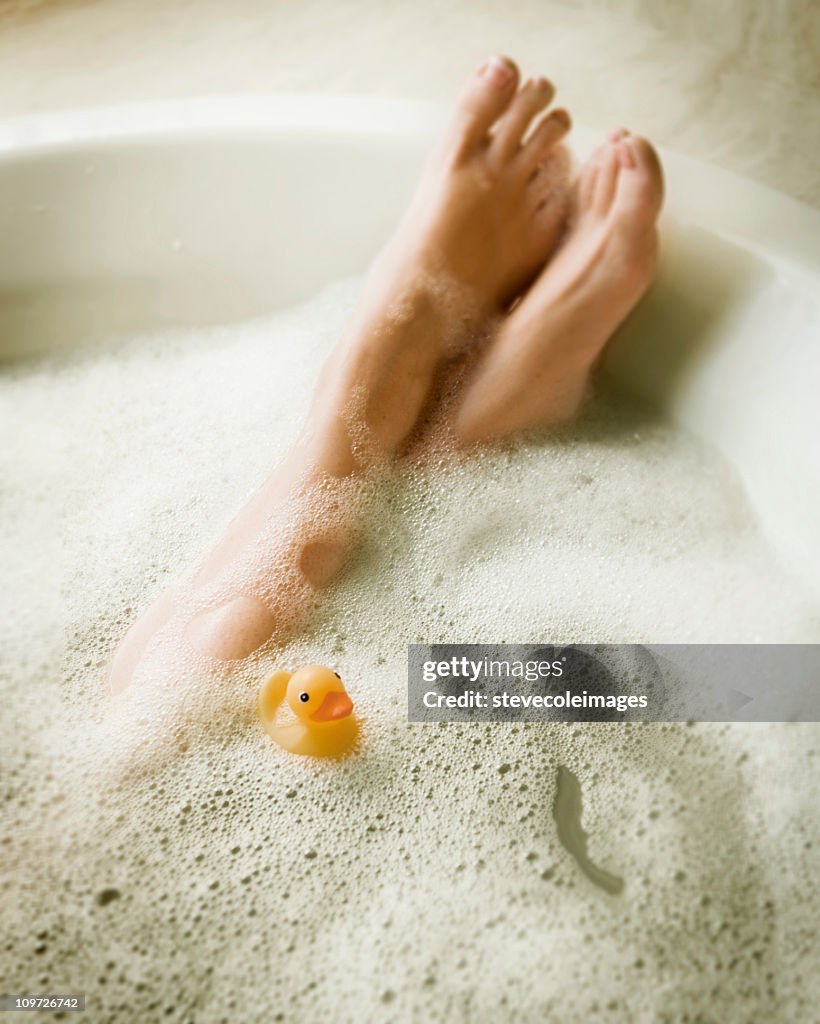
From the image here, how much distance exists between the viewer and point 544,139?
96cm

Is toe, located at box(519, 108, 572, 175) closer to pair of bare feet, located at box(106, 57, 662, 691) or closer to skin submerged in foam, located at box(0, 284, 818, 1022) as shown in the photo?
pair of bare feet, located at box(106, 57, 662, 691)

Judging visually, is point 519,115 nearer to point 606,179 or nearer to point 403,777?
point 606,179

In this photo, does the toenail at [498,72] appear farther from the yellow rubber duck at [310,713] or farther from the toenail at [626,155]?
→ the yellow rubber duck at [310,713]

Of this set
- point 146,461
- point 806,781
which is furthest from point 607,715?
point 146,461

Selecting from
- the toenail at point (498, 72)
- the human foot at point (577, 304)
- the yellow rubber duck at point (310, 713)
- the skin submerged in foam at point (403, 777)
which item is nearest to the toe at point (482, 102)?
the toenail at point (498, 72)

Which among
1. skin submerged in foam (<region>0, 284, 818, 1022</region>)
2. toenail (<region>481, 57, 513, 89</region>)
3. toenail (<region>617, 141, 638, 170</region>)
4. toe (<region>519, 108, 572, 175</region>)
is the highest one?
toenail (<region>481, 57, 513, 89</region>)

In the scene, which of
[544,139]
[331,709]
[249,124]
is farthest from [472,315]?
[331,709]

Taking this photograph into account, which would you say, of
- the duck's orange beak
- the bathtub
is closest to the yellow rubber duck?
the duck's orange beak

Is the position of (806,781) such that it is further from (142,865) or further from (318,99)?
(318,99)

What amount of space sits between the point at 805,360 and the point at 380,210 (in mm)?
484

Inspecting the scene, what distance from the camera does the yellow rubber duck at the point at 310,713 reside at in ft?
2.37

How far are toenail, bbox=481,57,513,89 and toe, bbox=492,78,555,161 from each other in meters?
0.02

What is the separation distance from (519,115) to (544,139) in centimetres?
4

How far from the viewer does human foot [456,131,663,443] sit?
2.88 ft
